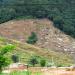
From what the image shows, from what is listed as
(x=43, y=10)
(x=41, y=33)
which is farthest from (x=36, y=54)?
(x=43, y=10)

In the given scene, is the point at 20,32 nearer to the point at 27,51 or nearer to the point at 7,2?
the point at 7,2

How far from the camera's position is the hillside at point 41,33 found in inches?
3258

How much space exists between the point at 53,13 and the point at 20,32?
758cm

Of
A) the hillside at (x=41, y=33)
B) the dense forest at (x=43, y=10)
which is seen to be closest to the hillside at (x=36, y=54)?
the hillside at (x=41, y=33)

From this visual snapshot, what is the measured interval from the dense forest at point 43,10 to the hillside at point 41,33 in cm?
115

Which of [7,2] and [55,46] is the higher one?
[7,2]

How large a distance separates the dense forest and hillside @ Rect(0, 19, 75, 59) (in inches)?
45.4

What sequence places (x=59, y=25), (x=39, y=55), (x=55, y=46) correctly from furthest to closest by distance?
(x=59, y=25), (x=55, y=46), (x=39, y=55)

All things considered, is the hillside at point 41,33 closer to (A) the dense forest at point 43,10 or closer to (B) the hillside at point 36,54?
(A) the dense forest at point 43,10

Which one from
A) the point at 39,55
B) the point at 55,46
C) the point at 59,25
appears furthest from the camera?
the point at 59,25

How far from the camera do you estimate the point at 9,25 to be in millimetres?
89125

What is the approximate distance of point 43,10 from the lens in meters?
89.0

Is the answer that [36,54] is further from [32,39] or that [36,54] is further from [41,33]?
[41,33]

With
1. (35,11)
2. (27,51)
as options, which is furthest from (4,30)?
(27,51)
